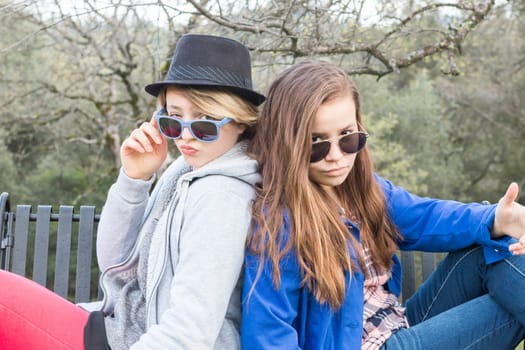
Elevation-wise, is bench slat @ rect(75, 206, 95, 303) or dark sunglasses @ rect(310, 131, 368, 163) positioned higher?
dark sunglasses @ rect(310, 131, 368, 163)

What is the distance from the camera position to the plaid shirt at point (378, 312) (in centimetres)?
204

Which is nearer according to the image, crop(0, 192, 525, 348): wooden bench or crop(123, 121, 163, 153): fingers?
crop(123, 121, 163, 153): fingers

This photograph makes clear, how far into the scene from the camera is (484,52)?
50.3 ft

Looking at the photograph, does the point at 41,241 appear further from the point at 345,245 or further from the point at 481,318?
the point at 481,318

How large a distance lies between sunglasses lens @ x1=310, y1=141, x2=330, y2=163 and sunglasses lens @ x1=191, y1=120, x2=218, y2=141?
1.01ft

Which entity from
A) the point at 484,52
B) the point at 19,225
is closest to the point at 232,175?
the point at 19,225

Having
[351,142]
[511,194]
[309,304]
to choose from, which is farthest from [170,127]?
[511,194]

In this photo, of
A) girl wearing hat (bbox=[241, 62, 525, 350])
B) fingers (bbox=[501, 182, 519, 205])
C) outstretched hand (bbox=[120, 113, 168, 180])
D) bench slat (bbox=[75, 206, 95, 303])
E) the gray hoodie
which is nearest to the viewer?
the gray hoodie

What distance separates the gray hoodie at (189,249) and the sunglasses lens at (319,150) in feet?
0.62

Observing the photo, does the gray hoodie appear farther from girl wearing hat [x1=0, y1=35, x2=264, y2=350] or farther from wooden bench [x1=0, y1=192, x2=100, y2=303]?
wooden bench [x1=0, y1=192, x2=100, y2=303]

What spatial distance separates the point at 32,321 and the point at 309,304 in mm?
832

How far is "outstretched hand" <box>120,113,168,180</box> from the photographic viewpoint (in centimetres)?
213

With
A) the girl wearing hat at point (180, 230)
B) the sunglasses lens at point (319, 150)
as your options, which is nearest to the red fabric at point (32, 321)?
the girl wearing hat at point (180, 230)

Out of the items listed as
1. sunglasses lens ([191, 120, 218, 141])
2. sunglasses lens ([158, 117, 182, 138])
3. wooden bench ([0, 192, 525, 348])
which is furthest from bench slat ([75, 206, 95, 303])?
sunglasses lens ([191, 120, 218, 141])
